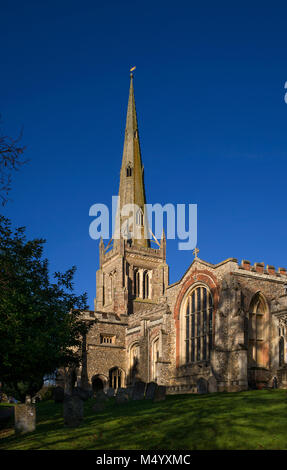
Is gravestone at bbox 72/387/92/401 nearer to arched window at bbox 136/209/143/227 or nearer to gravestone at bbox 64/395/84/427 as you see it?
gravestone at bbox 64/395/84/427

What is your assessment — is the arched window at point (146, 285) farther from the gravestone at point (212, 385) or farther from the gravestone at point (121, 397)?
the gravestone at point (121, 397)

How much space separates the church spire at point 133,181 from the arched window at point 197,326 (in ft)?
82.8

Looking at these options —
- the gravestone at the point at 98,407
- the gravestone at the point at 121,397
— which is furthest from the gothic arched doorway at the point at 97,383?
the gravestone at the point at 98,407

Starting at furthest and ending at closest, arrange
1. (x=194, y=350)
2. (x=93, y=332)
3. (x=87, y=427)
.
Result: (x=93, y=332) → (x=194, y=350) → (x=87, y=427)

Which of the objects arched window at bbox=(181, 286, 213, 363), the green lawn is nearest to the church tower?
arched window at bbox=(181, 286, 213, 363)

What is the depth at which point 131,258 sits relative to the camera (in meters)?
57.4

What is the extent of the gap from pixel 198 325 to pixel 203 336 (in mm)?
892

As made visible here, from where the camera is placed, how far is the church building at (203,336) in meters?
29.4

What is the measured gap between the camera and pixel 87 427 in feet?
49.3

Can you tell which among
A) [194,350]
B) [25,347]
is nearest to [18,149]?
[25,347]

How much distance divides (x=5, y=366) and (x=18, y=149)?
37.6 feet

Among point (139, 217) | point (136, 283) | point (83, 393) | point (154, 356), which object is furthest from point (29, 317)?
point (139, 217)

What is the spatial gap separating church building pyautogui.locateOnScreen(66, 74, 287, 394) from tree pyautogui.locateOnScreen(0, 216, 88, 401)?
5.46 meters
